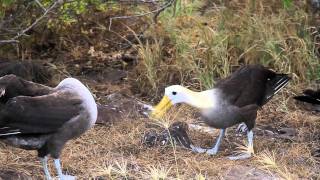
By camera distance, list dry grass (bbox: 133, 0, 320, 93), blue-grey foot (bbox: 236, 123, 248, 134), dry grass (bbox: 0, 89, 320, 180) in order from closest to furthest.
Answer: dry grass (bbox: 0, 89, 320, 180), blue-grey foot (bbox: 236, 123, 248, 134), dry grass (bbox: 133, 0, 320, 93)

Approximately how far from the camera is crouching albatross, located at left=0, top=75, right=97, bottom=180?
500 cm

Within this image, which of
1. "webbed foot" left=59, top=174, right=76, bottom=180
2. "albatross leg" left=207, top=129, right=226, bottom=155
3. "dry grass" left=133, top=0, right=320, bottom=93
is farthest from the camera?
"dry grass" left=133, top=0, right=320, bottom=93

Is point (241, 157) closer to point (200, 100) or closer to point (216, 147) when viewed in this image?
point (216, 147)

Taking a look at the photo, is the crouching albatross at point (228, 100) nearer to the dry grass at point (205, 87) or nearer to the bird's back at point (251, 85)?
the bird's back at point (251, 85)

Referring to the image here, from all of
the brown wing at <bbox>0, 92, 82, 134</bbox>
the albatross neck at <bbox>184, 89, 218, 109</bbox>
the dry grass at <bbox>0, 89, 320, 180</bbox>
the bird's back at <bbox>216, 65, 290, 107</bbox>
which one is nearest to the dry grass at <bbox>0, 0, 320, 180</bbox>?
the dry grass at <bbox>0, 89, 320, 180</bbox>

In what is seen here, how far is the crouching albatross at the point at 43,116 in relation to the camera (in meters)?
5.00

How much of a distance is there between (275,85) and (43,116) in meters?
2.31

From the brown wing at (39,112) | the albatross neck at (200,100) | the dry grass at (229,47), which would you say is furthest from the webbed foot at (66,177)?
the dry grass at (229,47)

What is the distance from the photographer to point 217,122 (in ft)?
19.2

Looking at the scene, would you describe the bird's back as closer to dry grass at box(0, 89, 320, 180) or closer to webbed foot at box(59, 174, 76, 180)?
dry grass at box(0, 89, 320, 180)

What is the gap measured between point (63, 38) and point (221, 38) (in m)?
1.94

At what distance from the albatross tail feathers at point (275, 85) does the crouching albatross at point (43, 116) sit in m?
1.84

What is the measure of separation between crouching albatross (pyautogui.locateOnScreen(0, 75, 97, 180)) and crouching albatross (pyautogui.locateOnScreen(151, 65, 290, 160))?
922 millimetres

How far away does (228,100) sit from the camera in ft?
19.5
